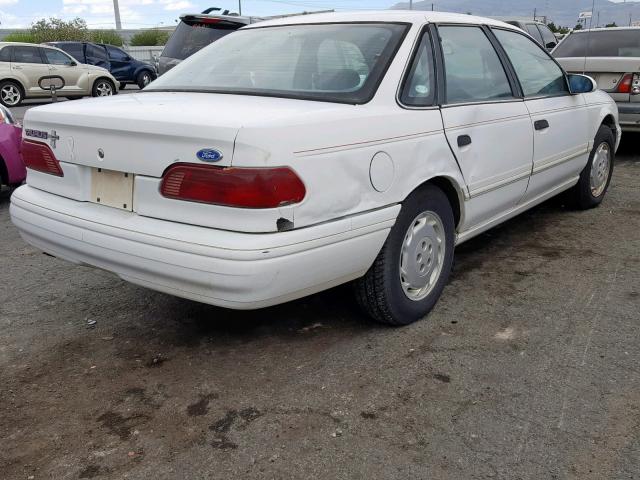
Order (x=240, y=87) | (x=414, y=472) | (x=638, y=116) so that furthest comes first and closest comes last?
1. (x=638, y=116)
2. (x=240, y=87)
3. (x=414, y=472)

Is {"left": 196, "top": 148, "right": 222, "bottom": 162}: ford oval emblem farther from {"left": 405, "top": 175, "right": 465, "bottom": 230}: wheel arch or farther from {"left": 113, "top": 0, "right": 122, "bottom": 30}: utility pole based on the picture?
{"left": 113, "top": 0, "right": 122, "bottom": 30}: utility pole

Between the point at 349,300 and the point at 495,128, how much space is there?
4.28 ft

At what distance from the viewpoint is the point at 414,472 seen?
2.30 m

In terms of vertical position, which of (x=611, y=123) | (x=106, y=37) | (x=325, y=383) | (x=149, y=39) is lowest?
(x=325, y=383)

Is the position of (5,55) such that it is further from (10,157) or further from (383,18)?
(383,18)

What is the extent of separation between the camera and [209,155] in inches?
101

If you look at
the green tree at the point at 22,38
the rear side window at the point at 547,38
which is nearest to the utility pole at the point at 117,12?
the green tree at the point at 22,38

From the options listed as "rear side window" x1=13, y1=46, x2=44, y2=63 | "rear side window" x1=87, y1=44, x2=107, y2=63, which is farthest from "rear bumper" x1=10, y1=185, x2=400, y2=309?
"rear side window" x1=87, y1=44, x2=107, y2=63

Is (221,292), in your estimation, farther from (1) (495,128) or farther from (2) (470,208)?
(1) (495,128)

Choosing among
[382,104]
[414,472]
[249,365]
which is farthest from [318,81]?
[414,472]

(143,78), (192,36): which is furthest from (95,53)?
(192,36)

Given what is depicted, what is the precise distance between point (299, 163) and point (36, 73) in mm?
15976

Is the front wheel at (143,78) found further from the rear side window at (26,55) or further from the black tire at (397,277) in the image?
the black tire at (397,277)

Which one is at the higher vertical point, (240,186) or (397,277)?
(240,186)
